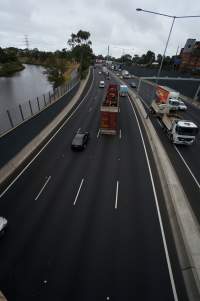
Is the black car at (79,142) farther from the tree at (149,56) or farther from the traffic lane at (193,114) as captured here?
the tree at (149,56)

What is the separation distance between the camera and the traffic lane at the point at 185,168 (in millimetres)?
15619

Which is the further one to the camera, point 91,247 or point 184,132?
point 184,132

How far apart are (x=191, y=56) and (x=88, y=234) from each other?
403 feet

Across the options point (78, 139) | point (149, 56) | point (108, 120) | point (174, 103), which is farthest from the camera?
point (149, 56)

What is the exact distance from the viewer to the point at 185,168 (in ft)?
66.1

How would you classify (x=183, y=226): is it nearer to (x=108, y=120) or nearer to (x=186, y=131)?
(x=186, y=131)

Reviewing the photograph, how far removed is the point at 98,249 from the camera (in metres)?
11.6

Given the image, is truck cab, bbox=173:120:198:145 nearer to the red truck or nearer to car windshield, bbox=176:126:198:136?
car windshield, bbox=176:126:198:136

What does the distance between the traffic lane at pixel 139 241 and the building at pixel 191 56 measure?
103 metres

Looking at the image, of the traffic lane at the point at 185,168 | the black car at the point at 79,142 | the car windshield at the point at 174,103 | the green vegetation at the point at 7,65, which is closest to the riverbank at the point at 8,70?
the green vegetation at the point at 7,65

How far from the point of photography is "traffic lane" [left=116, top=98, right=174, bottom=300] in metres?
9.84

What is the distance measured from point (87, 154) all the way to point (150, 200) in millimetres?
9466

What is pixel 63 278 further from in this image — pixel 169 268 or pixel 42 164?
pixel 42 164

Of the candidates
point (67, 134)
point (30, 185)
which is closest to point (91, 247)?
point (30, 185)
